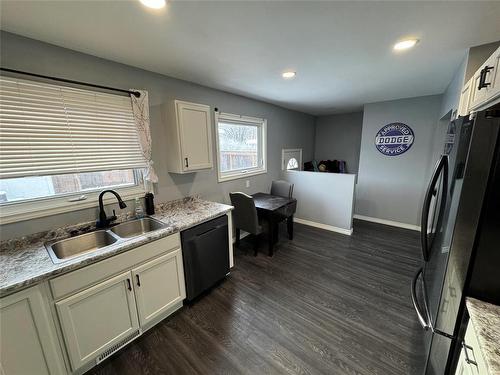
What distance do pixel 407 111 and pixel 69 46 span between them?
183 inches

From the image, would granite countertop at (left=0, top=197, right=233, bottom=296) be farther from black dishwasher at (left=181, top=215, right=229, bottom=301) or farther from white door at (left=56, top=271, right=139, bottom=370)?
white door at (left=56, top=271, right=139, bottom=370)

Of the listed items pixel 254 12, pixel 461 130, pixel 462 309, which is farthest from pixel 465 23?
pixel 462 309

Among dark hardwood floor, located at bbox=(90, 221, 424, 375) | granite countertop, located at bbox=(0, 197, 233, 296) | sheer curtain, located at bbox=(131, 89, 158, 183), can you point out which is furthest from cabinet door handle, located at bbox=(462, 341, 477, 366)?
sheer curtain, located at bbox=(131, 89, 158, 183)

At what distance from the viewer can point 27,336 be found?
1.16 m

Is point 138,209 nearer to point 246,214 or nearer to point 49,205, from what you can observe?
point 49,205

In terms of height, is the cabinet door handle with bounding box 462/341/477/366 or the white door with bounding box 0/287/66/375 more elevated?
the cabinet door handle with bounding box 462/341/477/366

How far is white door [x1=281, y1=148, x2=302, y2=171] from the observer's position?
4.55m

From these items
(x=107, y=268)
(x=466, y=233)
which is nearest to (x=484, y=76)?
(x=466, y=233)

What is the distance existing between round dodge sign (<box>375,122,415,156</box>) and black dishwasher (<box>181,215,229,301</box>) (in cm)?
342

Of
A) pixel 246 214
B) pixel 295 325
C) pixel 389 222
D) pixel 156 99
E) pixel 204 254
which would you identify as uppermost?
pixel 156 99

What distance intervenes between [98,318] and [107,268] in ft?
1.21

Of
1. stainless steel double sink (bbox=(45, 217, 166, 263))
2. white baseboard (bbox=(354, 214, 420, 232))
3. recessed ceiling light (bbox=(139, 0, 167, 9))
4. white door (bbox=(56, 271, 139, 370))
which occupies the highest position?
recessed ceiling light (bbox=(139, 0, 167, 9))

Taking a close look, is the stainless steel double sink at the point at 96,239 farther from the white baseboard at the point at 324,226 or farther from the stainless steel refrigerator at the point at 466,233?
the white baseboard at the point at 324,226

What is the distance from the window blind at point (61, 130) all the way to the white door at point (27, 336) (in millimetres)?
902
